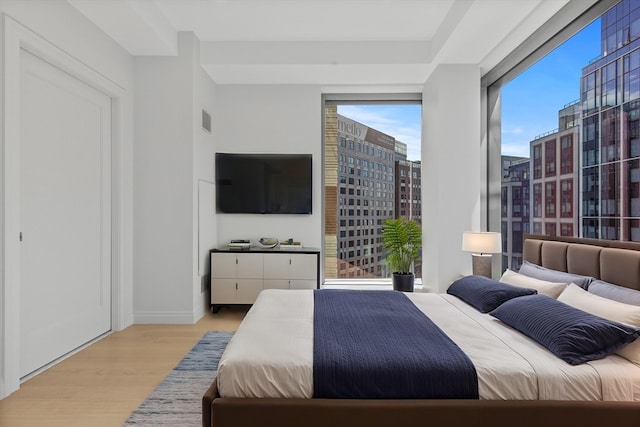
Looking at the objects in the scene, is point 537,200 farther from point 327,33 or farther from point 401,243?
point 327,33

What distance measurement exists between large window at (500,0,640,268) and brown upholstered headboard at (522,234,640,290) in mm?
226

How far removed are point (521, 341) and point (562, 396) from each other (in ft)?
1.26

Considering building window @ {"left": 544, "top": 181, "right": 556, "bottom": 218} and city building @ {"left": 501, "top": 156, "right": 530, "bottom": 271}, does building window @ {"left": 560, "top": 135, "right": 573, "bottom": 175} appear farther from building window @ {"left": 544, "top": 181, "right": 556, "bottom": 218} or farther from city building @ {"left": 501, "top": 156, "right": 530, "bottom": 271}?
city building @ {"left": 501, "top": 156, "right": 530, "bottom": 271}

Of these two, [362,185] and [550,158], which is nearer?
[550,158]

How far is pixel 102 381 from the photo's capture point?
264 centimetres

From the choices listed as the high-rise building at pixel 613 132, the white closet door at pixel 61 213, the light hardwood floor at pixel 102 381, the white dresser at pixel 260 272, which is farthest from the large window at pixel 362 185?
the white closet door at pixel 61 213

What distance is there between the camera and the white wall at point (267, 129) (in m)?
4.84

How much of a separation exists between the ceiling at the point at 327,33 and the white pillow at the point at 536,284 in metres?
2.19

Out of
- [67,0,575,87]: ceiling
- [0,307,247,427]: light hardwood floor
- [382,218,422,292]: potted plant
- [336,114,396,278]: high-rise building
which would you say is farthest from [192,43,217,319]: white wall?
[382,218,422,292]: potted plant

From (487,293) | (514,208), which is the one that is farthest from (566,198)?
(487,293)

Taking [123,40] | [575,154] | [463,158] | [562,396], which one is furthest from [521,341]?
[123,40]

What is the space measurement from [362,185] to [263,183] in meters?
1.36

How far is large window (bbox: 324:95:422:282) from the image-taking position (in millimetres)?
5102

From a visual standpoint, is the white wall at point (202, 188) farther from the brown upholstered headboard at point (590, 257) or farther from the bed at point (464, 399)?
the brown upholstered headboard at point (590, 257)
